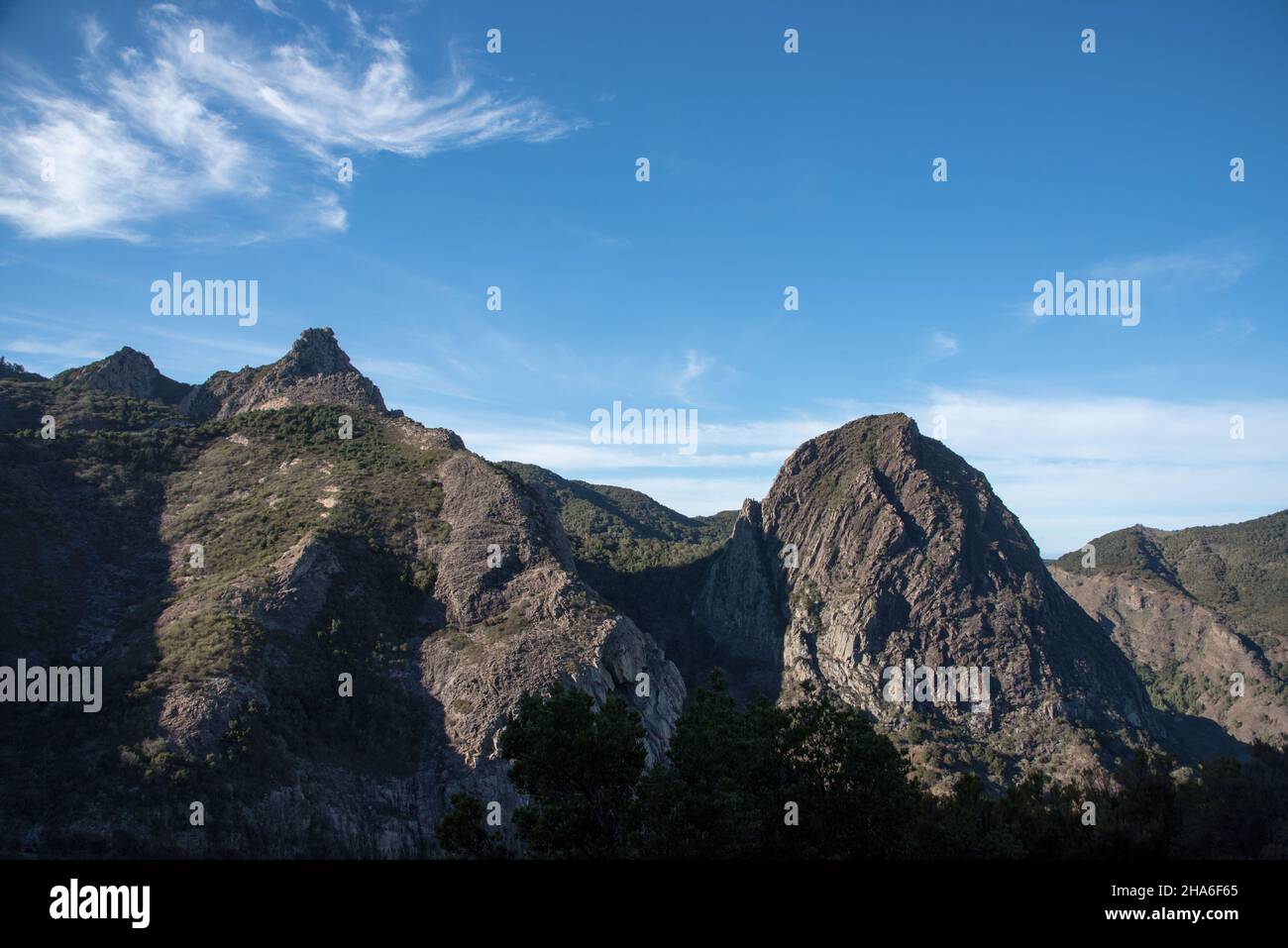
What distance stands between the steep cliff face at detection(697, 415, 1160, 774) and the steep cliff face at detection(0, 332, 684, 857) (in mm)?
76295

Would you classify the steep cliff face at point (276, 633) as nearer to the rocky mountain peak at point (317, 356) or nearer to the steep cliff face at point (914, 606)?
the rocky mountain peak at point (317, 356)

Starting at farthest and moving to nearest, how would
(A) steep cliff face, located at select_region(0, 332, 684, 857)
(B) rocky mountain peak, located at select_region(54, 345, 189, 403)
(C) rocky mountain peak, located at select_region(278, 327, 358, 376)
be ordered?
(C) rocky mountain peak, located at select_region(278, 327, 358, 376) → (B) rocky mountain peak, located at select_region(54, 345, 189, 403) → (A) steep cliff face, located at select_region(0, 332, 684, 857)

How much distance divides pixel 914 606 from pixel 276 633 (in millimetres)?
133588

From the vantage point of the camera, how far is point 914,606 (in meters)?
157

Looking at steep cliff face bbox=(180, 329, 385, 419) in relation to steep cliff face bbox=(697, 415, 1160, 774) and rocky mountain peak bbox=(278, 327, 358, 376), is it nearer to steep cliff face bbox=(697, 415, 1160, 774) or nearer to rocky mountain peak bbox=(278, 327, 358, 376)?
rocky mountain peak bbox=(278, 327, 358, 376)

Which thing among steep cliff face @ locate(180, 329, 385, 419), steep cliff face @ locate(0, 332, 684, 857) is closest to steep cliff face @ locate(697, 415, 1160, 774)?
steep cliff face @ locate(0, 332, 684, 857)

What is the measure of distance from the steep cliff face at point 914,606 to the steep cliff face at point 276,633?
76.3m

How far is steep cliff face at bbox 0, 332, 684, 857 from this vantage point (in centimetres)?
4628

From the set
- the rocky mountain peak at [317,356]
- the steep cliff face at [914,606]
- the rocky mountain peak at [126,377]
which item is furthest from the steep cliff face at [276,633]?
the steep cliff face at [914,606]

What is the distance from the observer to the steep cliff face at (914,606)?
138 meters

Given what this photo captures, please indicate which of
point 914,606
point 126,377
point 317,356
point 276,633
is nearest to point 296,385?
point 317,356

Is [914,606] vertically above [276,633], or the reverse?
[276,633]

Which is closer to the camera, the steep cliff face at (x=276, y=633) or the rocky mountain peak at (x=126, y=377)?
the steep cliff face at (x=276, y=633)

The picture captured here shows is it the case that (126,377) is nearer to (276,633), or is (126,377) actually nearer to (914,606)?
(276,633)
